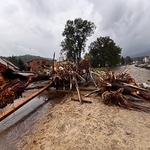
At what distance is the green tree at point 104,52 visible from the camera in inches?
2007

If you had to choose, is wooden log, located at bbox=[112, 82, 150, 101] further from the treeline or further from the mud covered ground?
the treeline

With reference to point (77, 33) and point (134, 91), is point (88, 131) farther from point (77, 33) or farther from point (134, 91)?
point (77, 33)

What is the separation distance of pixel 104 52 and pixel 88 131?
49817mm

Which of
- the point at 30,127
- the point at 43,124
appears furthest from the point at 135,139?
the point at 30,127

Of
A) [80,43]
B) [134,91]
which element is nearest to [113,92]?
[134,91]

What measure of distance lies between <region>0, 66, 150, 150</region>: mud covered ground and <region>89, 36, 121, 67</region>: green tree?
154ft

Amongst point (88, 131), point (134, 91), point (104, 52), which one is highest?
point (104, 52)

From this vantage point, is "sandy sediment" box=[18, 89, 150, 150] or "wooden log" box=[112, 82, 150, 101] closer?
"sandy sediment" box=[18, 89, 150, 150]

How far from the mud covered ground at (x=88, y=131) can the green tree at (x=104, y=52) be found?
4684cm

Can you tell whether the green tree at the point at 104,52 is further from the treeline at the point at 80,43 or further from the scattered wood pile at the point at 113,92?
the scattered wood pile at the point at 113,92

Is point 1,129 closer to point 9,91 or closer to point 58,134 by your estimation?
point 9,91

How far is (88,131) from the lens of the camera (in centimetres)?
393

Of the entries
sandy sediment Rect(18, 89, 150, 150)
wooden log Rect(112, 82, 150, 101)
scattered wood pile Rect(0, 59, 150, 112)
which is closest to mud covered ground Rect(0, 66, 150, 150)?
sandy sediment Rect(18, 89, 150, 150)

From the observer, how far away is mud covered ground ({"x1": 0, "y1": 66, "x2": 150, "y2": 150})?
337 centimetres
